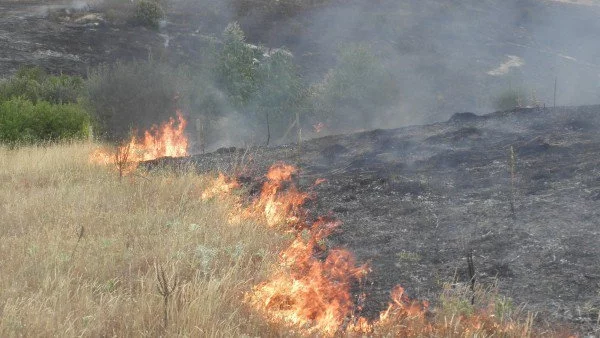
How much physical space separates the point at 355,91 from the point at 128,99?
13.6 meters

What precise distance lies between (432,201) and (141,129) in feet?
38.1

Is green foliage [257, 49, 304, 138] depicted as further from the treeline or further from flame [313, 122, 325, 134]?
flame [313, 122, 325, 134]

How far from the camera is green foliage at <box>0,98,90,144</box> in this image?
14222 mm

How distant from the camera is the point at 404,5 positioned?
4697 cm

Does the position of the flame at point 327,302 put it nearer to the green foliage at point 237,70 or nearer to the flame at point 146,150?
the flame at point 146,150

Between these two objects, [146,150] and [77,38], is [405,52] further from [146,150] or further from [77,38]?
[146,150]

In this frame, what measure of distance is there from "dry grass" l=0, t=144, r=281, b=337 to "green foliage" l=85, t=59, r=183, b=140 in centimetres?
759

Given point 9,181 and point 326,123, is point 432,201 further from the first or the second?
point 326,123

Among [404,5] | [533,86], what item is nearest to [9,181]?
[533,86]

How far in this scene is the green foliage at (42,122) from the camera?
1422 centimetres

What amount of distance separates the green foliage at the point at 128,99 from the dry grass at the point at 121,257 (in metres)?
7.59

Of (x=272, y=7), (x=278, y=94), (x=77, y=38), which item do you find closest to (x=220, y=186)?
(x=278, y=94)

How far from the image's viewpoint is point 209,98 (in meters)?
22.8

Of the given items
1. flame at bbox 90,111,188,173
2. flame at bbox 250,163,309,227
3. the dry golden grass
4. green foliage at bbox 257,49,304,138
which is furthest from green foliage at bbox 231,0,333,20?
the dry golden grass
